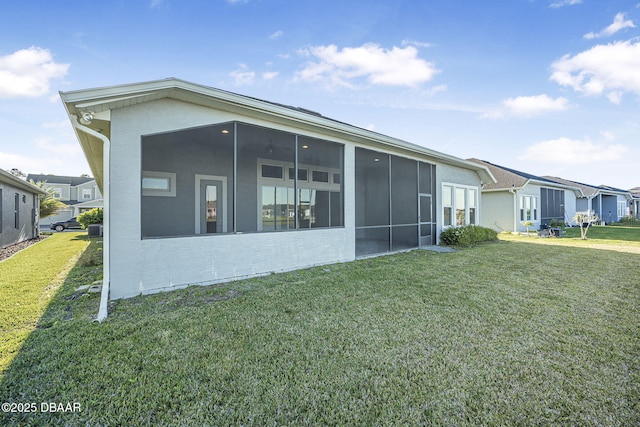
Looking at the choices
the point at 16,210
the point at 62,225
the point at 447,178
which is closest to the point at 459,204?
the point at 447,178

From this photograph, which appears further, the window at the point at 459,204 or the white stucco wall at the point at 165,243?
the window at the point at 459,204

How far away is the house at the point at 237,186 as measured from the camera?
467cm

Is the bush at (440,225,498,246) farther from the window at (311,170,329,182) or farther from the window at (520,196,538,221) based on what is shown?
the window at (520,196,538,221)

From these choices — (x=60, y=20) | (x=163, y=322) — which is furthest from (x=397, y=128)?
(x=163, y=322)

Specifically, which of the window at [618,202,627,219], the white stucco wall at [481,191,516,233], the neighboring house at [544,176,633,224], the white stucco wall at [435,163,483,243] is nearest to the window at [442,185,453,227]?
the white stucco wall at [435,163,483,243]

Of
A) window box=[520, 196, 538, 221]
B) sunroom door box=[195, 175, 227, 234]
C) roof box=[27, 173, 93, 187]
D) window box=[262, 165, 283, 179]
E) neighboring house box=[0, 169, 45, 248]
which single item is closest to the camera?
sunroom door box=[195, 175, 227, 234]

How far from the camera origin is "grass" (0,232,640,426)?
2.10 meters

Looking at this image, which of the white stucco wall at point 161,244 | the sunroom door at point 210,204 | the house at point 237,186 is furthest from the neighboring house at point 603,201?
the white stucco wall at point 161,244

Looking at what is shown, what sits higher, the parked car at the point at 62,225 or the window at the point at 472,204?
the window at the point at 472,204

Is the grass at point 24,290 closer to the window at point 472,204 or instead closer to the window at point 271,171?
the window at point 271,171

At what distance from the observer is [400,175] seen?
10.5 metres

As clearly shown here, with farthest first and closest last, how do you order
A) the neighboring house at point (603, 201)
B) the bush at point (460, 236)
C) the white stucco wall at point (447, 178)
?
the neighboring house at point (603, 201) → the white stucco wall at point (447, 178) → the bush at point (460, 236)

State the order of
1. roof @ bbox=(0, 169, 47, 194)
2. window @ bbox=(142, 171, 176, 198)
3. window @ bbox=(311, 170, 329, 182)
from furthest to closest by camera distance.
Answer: window @ bbox=(311, 170, 329, 182) < roof @ bbox=(0, 169, 47, 194) < window @ bbox=(142, 171, 176, 198)

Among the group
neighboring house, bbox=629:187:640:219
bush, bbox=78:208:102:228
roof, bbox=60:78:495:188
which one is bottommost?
bush, bbox=78:208:102:228
